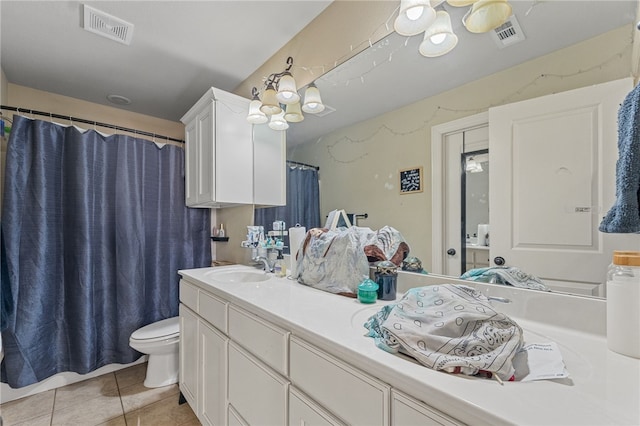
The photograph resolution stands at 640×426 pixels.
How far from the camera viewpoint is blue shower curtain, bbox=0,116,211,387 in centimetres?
187

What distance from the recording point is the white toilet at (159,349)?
1.90m

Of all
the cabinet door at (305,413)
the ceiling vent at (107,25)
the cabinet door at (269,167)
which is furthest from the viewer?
the cabinet door at (269,167)

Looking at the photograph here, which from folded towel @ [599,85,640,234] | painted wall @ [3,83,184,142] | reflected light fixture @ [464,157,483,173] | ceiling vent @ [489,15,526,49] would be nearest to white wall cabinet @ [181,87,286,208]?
painted wall @ [3,83,184,142]

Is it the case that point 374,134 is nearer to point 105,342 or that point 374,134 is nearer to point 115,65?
point 115,65

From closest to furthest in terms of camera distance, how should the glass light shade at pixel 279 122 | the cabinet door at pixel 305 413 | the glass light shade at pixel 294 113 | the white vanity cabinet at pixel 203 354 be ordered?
the cabinet door at pixel 305 413, the white vanity cabinet at pixel 203 354, the glass light shade at pixel 294 113, the glass light shade at pixel 279 122

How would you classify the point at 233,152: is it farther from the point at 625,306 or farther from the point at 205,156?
the point at 625,306

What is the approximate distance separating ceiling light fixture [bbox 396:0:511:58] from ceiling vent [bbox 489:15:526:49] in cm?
2

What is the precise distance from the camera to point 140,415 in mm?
1733

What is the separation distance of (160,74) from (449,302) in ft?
8.06

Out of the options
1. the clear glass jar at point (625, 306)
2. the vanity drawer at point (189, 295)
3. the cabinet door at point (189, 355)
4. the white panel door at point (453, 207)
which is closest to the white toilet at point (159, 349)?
the cabinet door at point (189, 355)

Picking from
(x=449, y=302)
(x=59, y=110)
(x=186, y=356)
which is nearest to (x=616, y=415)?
(x=449, y=302)

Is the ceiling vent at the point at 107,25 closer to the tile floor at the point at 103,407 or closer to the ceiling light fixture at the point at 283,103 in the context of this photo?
the ceiling light fixture at the point at 283,103

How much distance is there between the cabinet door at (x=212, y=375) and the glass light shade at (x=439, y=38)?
1.50m

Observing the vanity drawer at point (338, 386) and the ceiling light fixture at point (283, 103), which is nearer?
the vanity drawer at point (338, 386)
